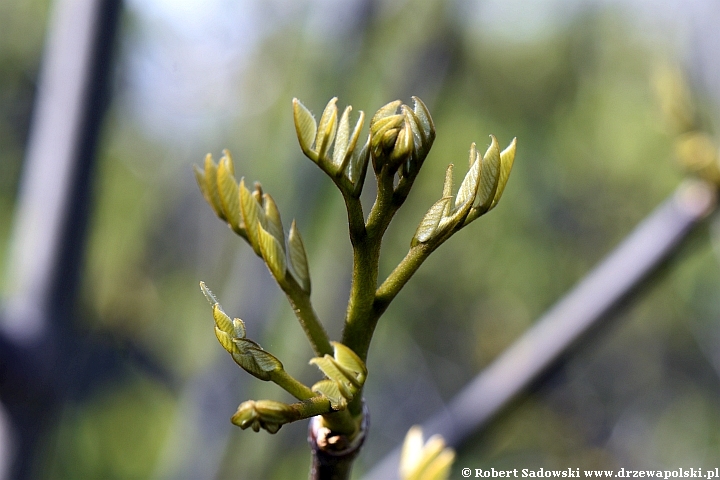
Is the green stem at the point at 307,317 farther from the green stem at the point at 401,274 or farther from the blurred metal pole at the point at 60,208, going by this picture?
the blurred metal pole at the point at 60,208

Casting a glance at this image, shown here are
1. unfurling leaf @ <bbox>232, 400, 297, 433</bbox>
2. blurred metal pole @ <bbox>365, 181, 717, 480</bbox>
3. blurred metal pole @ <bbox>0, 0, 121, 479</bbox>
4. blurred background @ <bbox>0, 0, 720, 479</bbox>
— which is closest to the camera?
unfurling leaf @ <bbox>232, 400, 297, 433</bbox>

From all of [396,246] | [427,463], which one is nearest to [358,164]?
[427,463]

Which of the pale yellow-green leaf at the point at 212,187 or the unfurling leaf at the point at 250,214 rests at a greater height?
the pale yellow-green leaf at the point at 212,187

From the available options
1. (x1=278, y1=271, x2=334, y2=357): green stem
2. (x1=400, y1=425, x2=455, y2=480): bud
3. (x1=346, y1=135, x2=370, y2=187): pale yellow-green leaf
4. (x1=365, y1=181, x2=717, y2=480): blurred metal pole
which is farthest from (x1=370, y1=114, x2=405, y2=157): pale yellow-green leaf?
(x1=365, y1=181, x2=717, y2=480): blurred metal pole

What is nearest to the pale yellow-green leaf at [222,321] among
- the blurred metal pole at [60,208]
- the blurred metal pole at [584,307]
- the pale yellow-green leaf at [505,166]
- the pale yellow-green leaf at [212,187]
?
the pale yellow-green leaf at [212,187]

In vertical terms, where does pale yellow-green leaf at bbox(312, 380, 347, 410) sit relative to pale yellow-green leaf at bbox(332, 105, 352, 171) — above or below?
below

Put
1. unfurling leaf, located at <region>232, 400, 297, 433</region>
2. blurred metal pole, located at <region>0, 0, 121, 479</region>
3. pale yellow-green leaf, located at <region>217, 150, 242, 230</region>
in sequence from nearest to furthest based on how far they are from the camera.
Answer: unfurling leaf, located at <region>232, 400, 297, 433</region>, pale yellow-green leaf, located at <region>217, 150, 242, 230</region>, blurred metal pole, located at <region>0, 0, 121, 479</region>

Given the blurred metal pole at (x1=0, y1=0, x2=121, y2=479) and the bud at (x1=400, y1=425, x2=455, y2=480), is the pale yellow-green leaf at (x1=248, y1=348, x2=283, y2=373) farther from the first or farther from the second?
the blurred metal pole at (x1=0, y1=0, x2=121, y2=479)
